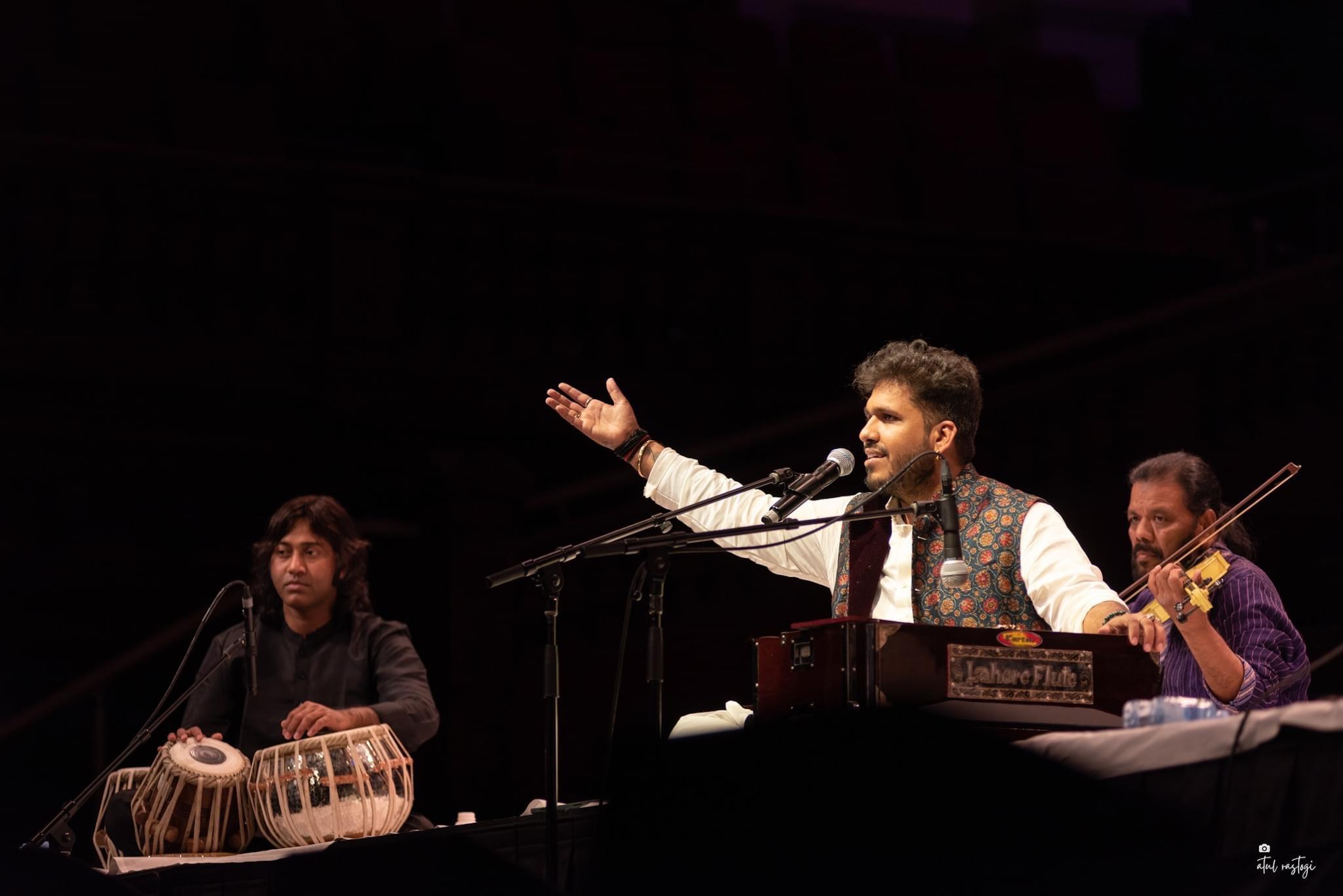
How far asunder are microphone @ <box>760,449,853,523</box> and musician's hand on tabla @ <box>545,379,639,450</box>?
784 mm

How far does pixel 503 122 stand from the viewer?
7.60m

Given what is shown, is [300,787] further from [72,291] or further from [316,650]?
[72,291]

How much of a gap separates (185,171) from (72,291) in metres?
0.71

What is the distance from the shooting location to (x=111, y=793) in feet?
14.4

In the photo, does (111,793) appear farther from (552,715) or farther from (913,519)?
(913,519)

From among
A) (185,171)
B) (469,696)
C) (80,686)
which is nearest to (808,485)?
(469,696)

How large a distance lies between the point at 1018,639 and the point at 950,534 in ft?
0.84

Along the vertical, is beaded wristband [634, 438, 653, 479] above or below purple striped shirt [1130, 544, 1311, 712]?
above

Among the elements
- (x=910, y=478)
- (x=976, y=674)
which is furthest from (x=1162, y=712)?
(x=910, y=478)

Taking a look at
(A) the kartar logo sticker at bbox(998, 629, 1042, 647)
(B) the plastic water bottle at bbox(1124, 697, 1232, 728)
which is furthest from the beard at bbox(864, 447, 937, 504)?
(B) the plastic water bottle at bbox(1124, 697, 1232, 728)

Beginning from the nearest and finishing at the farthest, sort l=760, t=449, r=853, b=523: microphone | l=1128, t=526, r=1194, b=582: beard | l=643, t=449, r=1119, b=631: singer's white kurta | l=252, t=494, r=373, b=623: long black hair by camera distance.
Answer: l=760, t=449, r=853, b=523: microphone < l=643, t=449, r=1119, b=631: singer's white kurta < l=1128, t=526, r=1194, b=582: beard < l=252, t=494, r=373, b=623: long black hair

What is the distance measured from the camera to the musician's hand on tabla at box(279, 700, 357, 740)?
4250 mm
